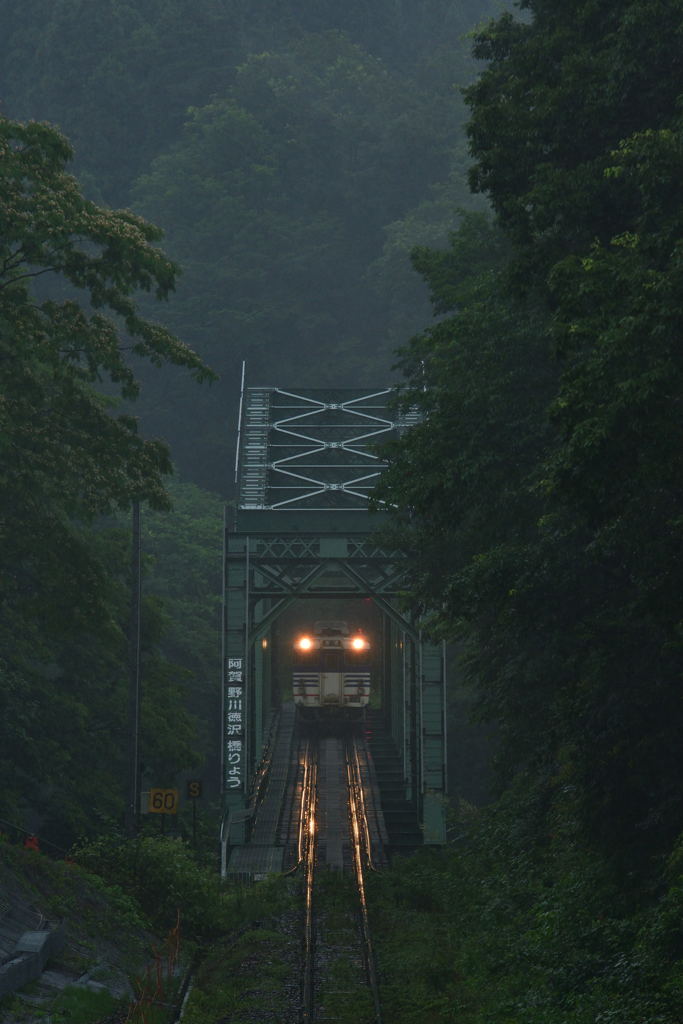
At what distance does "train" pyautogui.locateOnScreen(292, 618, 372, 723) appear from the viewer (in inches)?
2210

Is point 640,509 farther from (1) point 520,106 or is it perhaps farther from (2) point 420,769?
(2) point 420,769

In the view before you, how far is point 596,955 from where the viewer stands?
54.2 feet

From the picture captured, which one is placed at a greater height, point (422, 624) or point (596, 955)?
point (422, 624)

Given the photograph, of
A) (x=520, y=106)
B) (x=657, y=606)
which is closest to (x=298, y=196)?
(x=520, y=106)

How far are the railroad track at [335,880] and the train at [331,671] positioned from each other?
2.15m

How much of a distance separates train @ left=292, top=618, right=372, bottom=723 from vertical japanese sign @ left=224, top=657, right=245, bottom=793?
17076 millimetres

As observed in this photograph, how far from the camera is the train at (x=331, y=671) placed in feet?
184

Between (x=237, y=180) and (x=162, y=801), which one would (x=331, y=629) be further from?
(x=237, y=180)

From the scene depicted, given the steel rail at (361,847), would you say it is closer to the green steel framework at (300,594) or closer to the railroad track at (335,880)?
the railroad track at (335,880)

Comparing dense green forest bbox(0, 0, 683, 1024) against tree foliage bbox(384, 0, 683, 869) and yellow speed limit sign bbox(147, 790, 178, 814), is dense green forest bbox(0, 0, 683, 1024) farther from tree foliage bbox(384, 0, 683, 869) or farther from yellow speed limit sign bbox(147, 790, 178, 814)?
yellow speed limit sign bbox(147, 790, 178, 814)

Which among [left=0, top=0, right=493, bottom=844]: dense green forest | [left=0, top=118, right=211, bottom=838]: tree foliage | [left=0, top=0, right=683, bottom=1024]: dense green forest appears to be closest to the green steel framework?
[left=0, top=0, right=683, bottom=1024]: dense green forest

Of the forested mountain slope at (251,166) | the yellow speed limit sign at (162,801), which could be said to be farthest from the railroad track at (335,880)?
the forested mountain slope at (251,166)

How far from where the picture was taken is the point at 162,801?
2962 centimetres

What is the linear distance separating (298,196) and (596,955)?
9407cm
